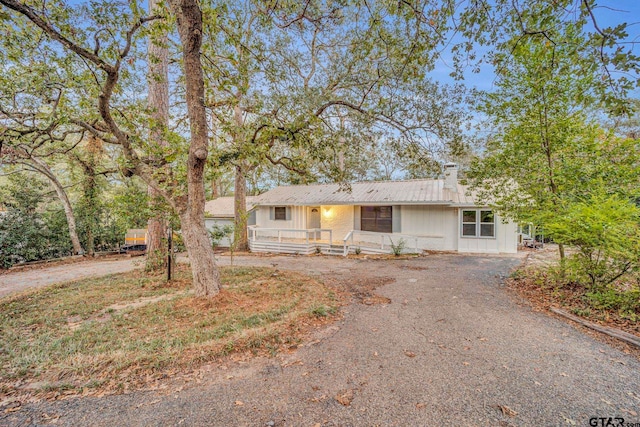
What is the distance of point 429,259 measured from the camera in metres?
10.7

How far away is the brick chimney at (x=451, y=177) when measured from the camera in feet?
41.7

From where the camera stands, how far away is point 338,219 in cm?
1505

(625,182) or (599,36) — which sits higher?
(599,36)

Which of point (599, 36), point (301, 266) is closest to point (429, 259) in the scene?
point (301, 266)

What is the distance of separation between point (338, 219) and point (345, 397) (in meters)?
12.5

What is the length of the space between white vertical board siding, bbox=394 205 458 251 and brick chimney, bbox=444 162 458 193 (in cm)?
112

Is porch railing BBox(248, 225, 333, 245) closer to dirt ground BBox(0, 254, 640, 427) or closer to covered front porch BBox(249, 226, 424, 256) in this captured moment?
covered front porch BBox(249, 226, 424, 256)

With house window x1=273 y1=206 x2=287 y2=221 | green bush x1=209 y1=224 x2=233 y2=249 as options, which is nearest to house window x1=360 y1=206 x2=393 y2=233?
house window x1=273 y1=206 x2=287 y2=221

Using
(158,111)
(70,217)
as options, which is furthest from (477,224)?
(70,217)

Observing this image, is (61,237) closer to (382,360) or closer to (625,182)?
(382,360)

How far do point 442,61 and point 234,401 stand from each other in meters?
5.73

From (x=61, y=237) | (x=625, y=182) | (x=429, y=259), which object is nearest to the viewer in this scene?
(x=625, y=182)

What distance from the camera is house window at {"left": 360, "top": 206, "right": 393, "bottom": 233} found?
13.3 meters

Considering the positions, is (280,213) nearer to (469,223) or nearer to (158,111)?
(158,111)
